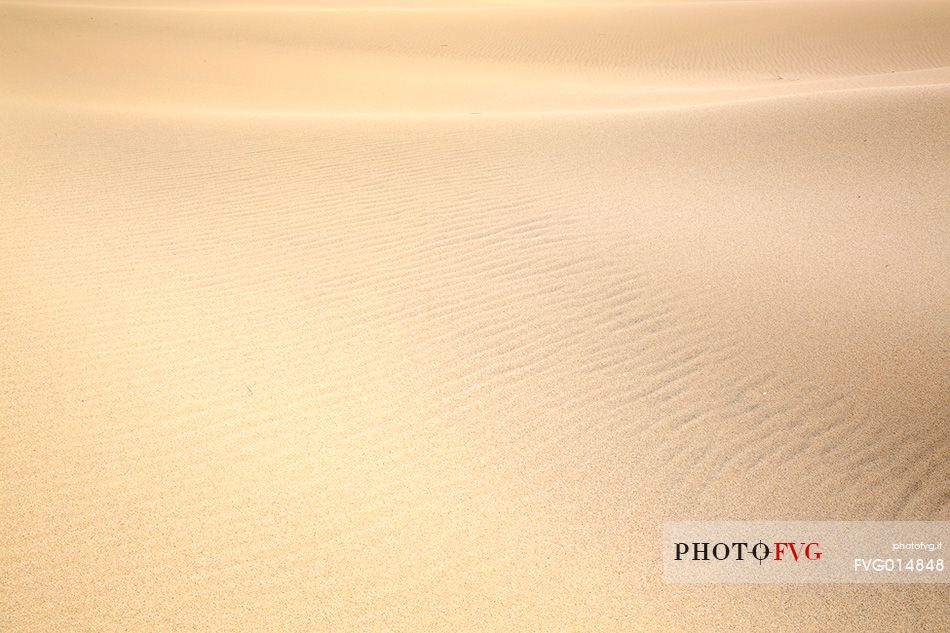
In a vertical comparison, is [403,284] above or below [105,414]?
above

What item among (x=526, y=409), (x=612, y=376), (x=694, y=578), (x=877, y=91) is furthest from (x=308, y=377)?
(x=877, y=91)

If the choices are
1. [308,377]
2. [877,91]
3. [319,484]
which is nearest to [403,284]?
[308,377]

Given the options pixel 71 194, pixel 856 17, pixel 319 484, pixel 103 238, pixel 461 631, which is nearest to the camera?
pixel 461 631

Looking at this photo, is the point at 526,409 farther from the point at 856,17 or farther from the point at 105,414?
the point at 856,17

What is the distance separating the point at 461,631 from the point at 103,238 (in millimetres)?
4575

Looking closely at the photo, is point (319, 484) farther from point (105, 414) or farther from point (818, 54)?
point (818, 54)

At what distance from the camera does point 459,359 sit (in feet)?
16.0

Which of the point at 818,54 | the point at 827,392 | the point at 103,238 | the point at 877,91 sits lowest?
the point at 827,392

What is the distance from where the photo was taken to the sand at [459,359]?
3.30 meters

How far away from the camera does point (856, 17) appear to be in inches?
872

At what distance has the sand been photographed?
130 inches

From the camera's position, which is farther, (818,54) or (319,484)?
(818,54)

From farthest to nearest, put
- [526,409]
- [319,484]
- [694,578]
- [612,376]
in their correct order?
[612,376] → [526,409] → [319,484] → [694,578]

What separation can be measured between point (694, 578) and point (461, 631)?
1021 mm
